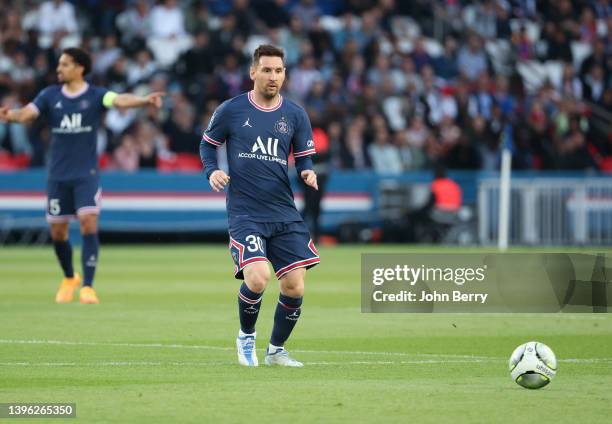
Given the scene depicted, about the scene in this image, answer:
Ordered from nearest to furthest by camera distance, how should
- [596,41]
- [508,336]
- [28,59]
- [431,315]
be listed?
[508,336], [431,315], [28,59], [596,41]

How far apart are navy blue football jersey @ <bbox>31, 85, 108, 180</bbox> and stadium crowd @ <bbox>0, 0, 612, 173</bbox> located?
1118 centimetres

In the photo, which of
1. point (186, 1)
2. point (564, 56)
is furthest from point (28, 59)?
point (564, 56)

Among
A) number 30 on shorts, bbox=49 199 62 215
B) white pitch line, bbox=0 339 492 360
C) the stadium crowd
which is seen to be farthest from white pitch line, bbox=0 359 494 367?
the stadium crowd

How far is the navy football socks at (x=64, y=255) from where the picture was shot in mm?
15805

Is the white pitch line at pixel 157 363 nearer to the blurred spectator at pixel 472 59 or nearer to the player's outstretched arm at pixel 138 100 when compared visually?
the player's outstretched arm at pixel 138 100

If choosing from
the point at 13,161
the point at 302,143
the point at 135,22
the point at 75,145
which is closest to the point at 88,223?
the point at 75,145

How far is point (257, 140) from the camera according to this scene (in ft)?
33.3

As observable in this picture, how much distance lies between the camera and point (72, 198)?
50.8 feet

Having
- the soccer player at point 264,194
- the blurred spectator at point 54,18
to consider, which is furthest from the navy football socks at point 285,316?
the blurred spectator at point 54,18

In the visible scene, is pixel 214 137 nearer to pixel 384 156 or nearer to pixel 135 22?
pixel 384 156

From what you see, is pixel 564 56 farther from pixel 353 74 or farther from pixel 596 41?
pixel 353 74

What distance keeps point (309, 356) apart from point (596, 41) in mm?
24558

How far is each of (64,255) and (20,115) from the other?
1.75 m

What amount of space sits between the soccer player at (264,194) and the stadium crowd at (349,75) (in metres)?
16.8
